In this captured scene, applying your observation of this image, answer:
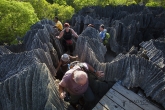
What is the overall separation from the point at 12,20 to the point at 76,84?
1157 cm

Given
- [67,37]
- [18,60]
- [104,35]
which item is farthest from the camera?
[104,35]

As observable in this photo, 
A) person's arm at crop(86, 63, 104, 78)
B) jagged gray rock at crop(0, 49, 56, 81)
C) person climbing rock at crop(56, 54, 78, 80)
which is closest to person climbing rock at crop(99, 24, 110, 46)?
person climbing rock at crop(56, 54, 78, 80)

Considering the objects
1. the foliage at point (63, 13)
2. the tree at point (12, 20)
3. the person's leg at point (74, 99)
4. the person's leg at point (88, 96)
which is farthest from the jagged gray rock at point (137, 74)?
the foliage at point (63, 13)

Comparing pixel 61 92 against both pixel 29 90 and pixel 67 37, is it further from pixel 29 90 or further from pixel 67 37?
pixel 67 37

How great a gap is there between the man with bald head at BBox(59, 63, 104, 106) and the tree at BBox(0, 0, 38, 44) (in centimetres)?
1097

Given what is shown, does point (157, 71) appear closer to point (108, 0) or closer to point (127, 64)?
point (127, 64)

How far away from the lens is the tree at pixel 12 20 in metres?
14.7

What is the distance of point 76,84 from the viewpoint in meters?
5.08

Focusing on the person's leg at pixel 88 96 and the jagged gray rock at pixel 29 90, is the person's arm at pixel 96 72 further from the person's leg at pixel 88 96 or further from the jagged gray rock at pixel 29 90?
the jagged gray rock at pixel 29 90

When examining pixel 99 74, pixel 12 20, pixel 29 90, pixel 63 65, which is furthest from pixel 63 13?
pixel 29 90

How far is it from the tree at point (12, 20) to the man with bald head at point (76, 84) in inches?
432

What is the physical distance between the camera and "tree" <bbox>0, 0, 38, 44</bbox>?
579 inches

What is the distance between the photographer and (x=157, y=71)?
5363 millimetres

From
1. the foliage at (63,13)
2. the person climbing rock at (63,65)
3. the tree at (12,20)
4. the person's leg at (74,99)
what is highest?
the person climbing rock at (63,65)
